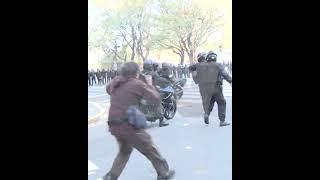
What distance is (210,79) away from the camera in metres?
2.91

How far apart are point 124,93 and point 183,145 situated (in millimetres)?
489

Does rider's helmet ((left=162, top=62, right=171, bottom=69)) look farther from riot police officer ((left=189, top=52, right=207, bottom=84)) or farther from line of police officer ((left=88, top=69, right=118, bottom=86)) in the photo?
line of police officer ((left=88, top=69, right=118, bottom=86))

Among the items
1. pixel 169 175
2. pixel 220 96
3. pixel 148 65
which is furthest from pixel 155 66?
pixel 169 175

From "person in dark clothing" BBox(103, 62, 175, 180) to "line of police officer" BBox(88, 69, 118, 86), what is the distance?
33 mm

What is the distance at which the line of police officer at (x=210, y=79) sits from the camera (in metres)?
2.84

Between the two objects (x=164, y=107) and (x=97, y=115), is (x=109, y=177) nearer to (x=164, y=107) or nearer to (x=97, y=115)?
(x=97, y=115)

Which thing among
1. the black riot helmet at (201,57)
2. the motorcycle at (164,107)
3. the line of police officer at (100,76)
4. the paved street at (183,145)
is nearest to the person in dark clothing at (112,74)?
the line of police officer at (100,76)

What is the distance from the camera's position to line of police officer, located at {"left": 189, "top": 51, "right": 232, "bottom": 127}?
2.84m

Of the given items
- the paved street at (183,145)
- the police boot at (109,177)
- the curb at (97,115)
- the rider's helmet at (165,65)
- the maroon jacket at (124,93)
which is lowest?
the police boot at (109,177)

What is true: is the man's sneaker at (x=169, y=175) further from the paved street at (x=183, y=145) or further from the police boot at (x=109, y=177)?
the police boot at (x=109, y=177)
